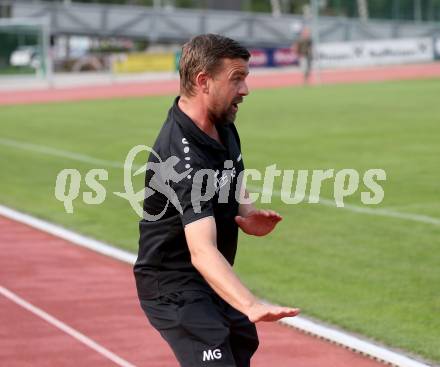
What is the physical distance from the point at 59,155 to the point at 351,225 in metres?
10.2

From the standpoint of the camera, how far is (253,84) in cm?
4734

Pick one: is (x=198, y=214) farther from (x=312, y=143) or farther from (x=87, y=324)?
(x=312, y=143)

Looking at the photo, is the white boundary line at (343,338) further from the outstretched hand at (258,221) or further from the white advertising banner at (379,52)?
the white advertising banner at (379,52)

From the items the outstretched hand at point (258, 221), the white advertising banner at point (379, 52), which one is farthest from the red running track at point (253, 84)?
the outstretched hand at point (258, 221)

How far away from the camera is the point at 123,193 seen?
16828 mm

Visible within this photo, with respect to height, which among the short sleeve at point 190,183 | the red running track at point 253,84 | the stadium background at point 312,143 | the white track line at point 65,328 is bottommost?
the red running track at point 253,84

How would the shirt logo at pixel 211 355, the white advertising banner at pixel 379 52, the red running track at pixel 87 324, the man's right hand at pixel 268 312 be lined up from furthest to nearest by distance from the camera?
1. the white advertising banner at pixel 379 52
2. the red running track at pixel 87 324
3. the shirt logo at pixel 211 355
4. the man's right hand at pixel 268 312

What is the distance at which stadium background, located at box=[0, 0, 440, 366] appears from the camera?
408 inches

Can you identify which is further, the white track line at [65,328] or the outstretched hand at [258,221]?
the white track line at [65,328]

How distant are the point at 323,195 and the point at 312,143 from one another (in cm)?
683

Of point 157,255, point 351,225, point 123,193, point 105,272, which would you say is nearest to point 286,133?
point 123,193

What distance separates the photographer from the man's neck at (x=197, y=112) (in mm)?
4902

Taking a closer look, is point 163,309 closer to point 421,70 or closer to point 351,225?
point 351,225

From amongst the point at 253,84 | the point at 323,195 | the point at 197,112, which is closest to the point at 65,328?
the point at 197,112
